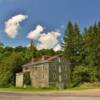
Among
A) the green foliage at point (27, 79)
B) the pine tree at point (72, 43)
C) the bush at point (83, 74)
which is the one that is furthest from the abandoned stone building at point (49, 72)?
the bush at point (83, 74)

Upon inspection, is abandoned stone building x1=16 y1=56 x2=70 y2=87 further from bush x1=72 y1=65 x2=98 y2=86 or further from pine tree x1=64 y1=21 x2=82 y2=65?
bush x1=72 y1=65 x2=98 y2=86

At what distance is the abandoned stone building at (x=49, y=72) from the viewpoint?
106562 millimetres

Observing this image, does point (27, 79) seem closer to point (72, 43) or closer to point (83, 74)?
point (72, 43)

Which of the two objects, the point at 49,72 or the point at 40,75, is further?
the point at 40,75

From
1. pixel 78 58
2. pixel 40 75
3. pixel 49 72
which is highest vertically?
pixel 78 58

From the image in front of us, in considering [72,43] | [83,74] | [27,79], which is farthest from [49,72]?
[72,43]

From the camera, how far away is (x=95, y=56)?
102m

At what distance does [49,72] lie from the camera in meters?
106

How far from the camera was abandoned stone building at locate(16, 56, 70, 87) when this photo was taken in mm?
106562

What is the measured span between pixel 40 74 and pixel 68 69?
29.8 feet

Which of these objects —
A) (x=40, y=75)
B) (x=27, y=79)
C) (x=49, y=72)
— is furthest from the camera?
(x=27, y=79)

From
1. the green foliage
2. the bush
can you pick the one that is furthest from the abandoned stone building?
the bush

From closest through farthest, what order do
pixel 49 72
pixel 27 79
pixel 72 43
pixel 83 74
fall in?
pixel 83 74
pixel 49 72
pixel 27 79
pixel 72 43

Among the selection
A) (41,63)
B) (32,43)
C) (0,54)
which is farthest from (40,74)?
(32,43)
